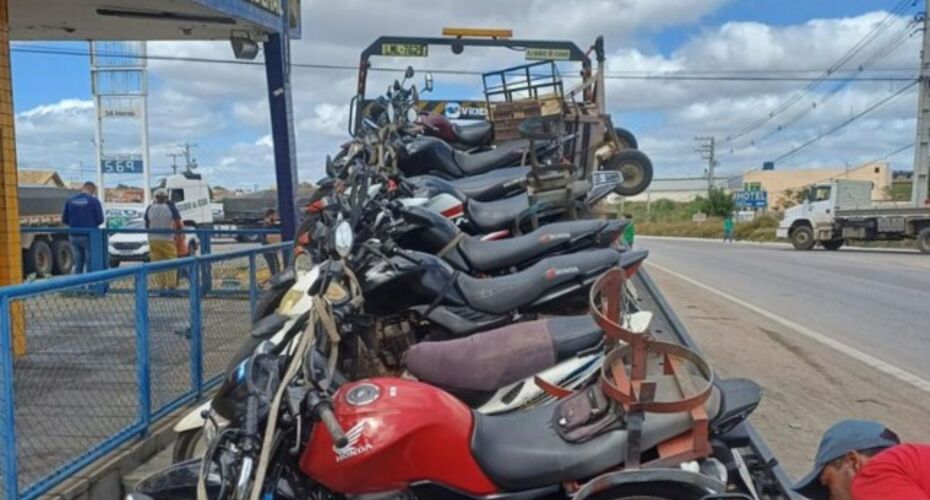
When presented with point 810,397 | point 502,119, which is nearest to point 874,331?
point 810,397

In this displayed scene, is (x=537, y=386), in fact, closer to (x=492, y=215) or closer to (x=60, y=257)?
(x=492, y=215)

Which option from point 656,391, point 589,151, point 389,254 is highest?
point 589,151

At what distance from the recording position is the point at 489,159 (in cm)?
955

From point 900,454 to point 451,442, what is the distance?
4.76ft

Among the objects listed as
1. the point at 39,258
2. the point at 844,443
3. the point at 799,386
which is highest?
the point at 844,443

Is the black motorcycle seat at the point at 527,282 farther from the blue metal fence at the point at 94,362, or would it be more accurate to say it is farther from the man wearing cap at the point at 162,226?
the man wearing cap at the point at 162,226

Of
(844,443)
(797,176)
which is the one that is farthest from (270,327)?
(797,176)

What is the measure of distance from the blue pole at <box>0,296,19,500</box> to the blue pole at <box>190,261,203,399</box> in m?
1.94

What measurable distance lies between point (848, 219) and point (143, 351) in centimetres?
3048

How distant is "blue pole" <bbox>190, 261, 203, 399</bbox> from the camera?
224 inches

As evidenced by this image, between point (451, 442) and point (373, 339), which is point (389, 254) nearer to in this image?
point (373, 339)

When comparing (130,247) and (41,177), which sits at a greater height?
(41,177)

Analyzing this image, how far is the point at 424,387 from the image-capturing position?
3111 mm

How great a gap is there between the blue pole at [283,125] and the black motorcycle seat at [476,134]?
219 cm
